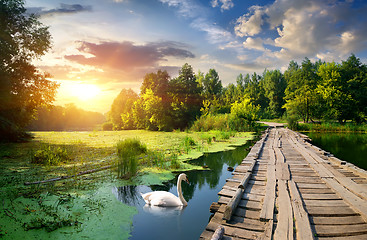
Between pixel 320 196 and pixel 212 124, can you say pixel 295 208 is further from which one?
pixel 212 124

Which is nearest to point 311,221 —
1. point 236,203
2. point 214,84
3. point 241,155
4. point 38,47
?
point 236,203

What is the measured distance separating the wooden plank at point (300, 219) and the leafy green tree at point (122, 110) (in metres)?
33.3

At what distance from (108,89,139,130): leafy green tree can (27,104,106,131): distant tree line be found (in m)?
10.6

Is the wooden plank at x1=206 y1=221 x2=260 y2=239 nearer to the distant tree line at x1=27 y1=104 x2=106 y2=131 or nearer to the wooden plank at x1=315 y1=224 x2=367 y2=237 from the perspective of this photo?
the wooden plank at x1=315 y1=224 x2=367 y2=237

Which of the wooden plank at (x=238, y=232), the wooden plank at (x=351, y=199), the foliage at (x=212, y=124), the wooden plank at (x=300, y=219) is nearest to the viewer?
the wooden plank at (x=300, y=219)

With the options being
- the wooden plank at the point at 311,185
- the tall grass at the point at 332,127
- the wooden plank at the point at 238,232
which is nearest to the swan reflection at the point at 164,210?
the wooden plank at the point at 238,232

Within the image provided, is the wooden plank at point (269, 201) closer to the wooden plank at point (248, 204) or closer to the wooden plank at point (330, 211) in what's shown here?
the wooden plank at point (248, 204)

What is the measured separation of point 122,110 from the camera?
42.2m

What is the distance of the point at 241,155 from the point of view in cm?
1092

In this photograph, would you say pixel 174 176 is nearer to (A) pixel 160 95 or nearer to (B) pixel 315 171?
(B) pixel 315 171

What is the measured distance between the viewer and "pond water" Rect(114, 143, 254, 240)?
380 cm

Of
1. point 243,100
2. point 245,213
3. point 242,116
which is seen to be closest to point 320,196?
point 245,213

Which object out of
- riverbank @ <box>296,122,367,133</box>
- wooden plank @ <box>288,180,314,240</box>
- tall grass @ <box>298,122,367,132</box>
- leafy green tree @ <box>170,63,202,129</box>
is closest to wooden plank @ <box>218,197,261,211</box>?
wooden plank @ <box>288,180,314,240</box>

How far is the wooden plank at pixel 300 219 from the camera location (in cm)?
270
